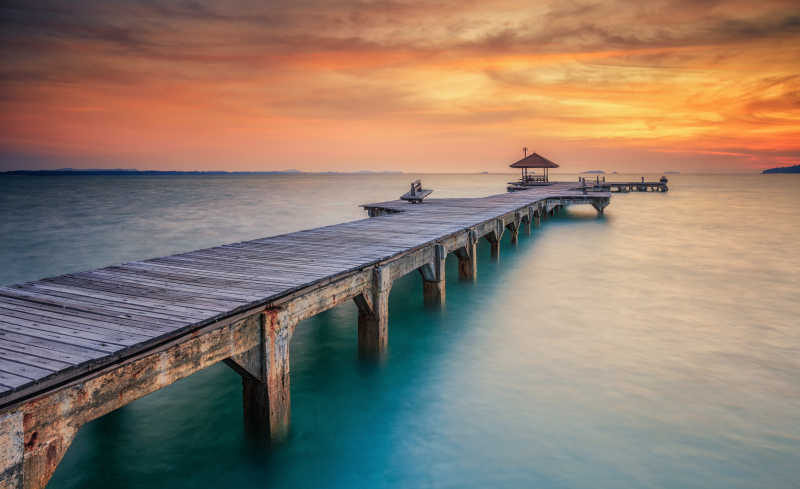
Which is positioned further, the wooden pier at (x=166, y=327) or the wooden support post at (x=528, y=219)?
the wooden support post at (x=528, y=219)

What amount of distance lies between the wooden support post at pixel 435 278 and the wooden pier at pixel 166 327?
3.05ft

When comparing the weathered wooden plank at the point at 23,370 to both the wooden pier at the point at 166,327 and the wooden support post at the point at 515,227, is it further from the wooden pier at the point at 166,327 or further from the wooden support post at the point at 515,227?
the wooden support post at the point at 515,227

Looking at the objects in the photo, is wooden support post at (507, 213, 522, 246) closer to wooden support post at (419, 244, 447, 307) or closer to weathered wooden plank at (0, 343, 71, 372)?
wooden support post at (419, 244, 447, 307)

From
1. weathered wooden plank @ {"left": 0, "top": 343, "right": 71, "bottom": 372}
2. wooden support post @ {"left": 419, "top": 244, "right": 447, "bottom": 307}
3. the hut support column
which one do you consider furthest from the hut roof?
weathered wooden plank @ {"left": 0, "top": 343, "right": 71, "bottom": 372}

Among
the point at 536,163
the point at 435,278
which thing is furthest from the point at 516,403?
the point at 536,163

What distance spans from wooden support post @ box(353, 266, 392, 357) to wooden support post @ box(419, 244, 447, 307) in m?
2.53

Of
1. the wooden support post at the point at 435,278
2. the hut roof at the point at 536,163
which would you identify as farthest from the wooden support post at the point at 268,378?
the hut roof at the point at 536,163

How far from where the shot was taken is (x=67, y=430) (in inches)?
127

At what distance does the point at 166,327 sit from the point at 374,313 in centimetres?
365

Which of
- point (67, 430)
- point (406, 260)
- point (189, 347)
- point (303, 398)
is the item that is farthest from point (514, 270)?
point (67, 430)

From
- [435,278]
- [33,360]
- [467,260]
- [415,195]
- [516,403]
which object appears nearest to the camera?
[33,360]

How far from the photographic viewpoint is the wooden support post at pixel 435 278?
9.89 m

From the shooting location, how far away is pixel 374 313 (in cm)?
734

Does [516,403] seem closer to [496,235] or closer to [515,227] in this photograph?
[496,235]
